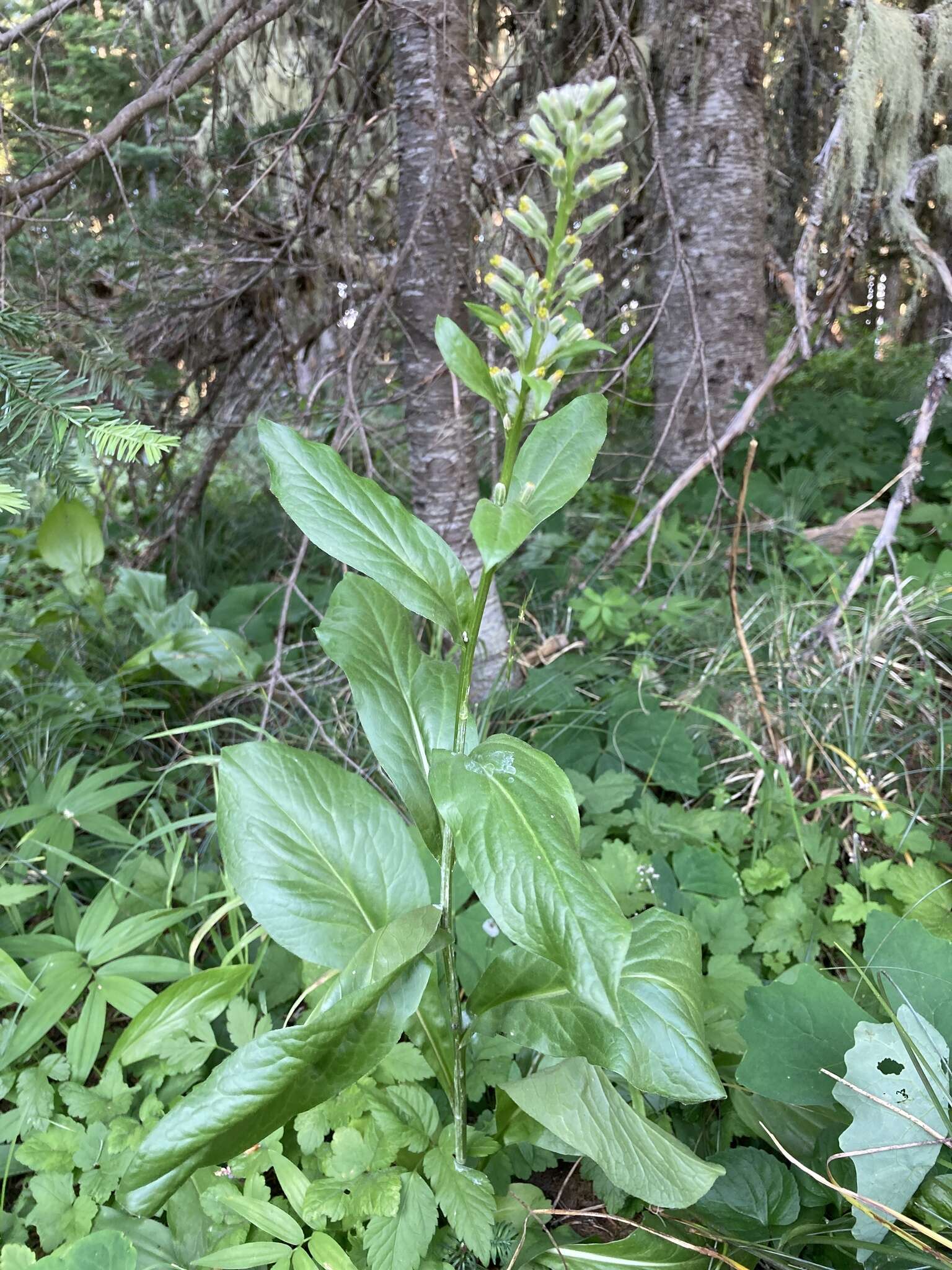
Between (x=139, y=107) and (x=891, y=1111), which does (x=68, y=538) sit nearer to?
(x=139, y=107)

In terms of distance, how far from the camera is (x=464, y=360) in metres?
0.88

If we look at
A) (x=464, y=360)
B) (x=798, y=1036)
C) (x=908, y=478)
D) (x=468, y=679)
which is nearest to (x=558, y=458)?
(x=464, y=360)

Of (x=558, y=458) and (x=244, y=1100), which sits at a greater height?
(x=558, y=458)

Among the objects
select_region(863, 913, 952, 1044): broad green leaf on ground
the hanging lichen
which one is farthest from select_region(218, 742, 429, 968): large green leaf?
the hanging lichen

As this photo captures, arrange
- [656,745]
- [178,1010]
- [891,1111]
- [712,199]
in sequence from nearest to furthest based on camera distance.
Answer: [891,1111], [178,1010], [656,745], [712,199]

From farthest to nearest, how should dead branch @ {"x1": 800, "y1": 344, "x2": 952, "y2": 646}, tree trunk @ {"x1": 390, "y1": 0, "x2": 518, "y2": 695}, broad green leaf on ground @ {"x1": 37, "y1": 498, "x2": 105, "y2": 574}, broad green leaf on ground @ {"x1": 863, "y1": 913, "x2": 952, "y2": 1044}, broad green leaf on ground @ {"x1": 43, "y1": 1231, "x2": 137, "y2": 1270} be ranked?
1. broad green leaf on ground @ {"x1": 37, "y1": 498, "x2": 105, "y2": 574}
2. dead branch @ {"x1": 800, "y1": 344, "x2": 952, "y2": 646}
3. tree trunk @ {"x1": 390, "y1": 0, "x2": 518, "y2": 695}
4. broad green leaf on ground @ {"x1": 863, "y1": 913, "x2": 952, "y2": 1044}
5. broad green leaf on ground @ {"x1": 43, "y1": 1231, "x2": 137, "y2": 1270}

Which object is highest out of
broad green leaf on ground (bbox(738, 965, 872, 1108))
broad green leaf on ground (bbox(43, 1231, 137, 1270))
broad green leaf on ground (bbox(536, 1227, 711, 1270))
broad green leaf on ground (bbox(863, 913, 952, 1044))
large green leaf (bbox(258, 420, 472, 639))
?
large green leaf (bbox(258, 420, 472, 639))

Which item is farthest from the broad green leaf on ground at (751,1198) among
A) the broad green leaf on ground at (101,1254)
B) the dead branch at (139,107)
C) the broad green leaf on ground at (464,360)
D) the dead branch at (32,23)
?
the dead branch at (32,23)

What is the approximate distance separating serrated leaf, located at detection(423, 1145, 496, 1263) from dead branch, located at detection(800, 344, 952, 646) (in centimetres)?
159

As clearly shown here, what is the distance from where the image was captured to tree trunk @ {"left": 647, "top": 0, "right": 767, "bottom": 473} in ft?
10.1

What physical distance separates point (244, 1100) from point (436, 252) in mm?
1918

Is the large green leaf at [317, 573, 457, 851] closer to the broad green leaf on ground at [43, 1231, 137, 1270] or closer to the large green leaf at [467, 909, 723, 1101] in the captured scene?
the large green leaf at [467, 909, 723, 1101]

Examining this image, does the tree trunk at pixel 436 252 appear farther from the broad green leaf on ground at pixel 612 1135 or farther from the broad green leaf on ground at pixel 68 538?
the broad green leaf on ground at pixel 612 1135

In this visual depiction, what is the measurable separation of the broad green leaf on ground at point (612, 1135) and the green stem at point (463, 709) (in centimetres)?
11
